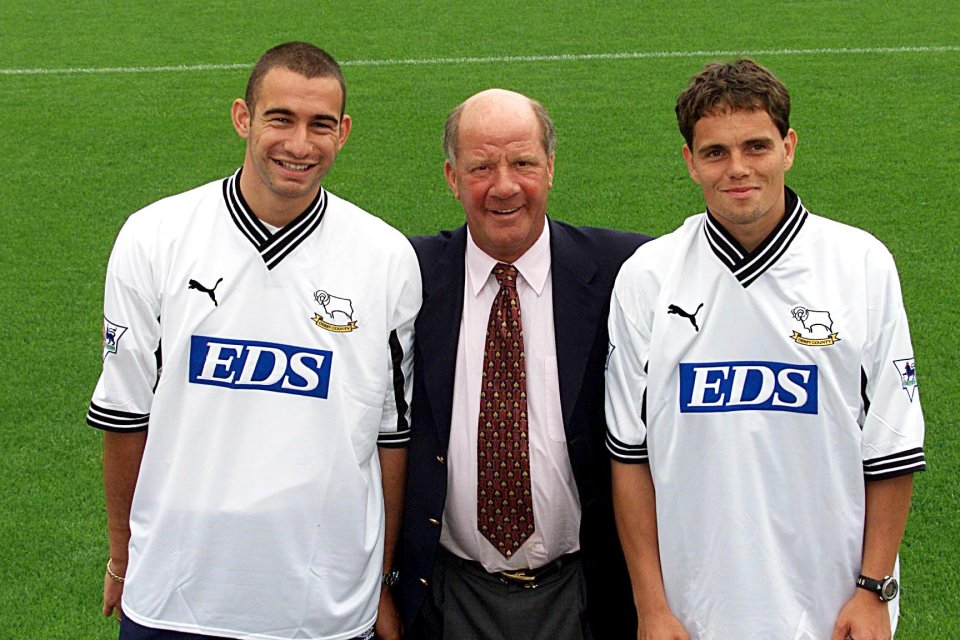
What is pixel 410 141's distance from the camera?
27.7 feet

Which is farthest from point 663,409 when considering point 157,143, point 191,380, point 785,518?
point 157,143

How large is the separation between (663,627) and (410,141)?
6252 mm

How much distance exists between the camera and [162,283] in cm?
255

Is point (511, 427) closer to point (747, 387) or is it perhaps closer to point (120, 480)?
point (747, 387)

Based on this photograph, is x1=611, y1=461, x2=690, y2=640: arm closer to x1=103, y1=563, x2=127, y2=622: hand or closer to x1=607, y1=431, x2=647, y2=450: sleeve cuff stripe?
x1=607, y1=431, x2=647, y2=450: sleeve cuff stripe

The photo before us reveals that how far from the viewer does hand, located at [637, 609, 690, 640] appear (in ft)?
8.20

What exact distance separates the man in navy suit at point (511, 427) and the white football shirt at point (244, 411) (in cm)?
20

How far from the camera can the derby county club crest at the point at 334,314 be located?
2555mm

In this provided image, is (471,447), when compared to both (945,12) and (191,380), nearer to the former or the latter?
(191,380)

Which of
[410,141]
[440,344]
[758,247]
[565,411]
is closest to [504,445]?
[565,411]

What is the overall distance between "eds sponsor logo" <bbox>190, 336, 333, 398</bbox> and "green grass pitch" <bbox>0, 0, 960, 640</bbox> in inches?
67.4

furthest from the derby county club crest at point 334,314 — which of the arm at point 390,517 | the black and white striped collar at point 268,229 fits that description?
the arm at point 390,517

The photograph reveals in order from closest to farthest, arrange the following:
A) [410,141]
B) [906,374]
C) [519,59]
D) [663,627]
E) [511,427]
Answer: [906,374]
[663,627]
[511,427]
[410,141]
[519,59]

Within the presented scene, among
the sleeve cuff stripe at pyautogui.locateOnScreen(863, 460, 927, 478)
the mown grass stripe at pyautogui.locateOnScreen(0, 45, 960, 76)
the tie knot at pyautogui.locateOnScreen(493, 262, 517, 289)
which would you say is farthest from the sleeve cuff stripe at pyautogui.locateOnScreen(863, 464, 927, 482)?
the mown grass stripe at pyautogui.locateOnScreen(0, 45, 960, 76)
